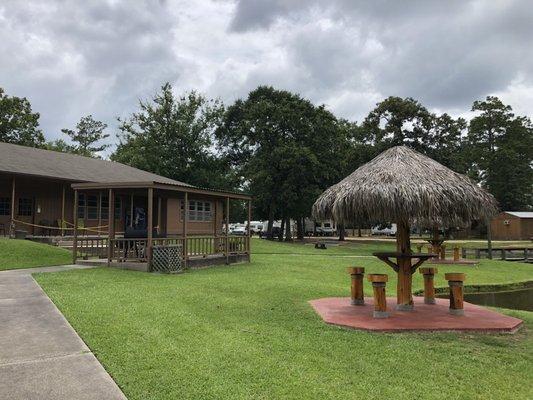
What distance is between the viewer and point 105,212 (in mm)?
26969

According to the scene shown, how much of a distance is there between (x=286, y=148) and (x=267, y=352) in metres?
33.7

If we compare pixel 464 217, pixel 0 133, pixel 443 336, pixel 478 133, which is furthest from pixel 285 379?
pixel 478 133

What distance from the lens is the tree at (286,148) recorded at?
1551 inches

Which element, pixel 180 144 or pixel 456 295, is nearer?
pixel 456 295

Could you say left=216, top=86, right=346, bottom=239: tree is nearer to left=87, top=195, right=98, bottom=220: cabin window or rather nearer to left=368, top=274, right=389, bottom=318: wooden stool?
left=87, top=195, right=98, bottom=220: cabin window

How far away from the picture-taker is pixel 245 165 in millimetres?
42688

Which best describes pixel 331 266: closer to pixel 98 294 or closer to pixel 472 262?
pixel 472 262

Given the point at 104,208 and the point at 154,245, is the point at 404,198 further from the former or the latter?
the point at 104,208

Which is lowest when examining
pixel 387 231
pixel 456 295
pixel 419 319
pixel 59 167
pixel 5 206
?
pixel 419 319

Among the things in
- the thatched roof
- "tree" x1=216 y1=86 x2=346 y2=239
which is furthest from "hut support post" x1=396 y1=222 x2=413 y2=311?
"tree" x1=216 y1=86 x2=346 y2=239

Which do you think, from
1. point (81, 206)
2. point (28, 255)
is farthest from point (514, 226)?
point (28, 255)

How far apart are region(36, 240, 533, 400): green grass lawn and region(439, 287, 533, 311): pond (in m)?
3.64

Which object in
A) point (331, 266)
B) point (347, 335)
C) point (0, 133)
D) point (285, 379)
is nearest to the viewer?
point (285, 379)

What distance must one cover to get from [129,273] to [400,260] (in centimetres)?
862
